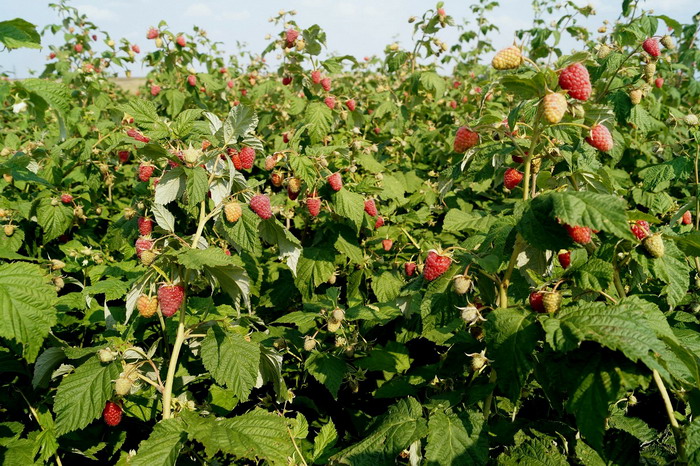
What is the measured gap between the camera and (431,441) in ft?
5.00

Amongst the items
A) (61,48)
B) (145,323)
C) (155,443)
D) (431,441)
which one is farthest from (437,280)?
(61,48)

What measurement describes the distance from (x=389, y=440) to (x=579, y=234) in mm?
882

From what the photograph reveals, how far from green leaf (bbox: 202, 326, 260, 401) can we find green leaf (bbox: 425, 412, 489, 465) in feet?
2.25

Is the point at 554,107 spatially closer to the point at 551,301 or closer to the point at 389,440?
the point at 551,301

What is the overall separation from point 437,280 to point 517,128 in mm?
862

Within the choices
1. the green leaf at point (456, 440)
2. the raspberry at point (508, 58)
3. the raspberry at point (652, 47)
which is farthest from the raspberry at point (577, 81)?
the raspberry at point (652, 47)

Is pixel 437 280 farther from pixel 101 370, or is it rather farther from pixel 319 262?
pixel 319 262

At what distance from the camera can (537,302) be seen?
1.48 m

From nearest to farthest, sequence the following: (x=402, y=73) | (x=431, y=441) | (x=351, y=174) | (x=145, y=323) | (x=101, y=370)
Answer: (x=431, y=441), (x=101, y=370), (x=145, y=323), (x=351, y=174), (x=402, y=73)

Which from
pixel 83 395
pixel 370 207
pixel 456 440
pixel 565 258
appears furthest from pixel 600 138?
pixel 83 395

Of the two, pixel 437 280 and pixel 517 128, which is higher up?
pixel 517 128

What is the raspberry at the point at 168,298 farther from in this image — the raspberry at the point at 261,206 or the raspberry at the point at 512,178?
the raspberry at the point at 512,178

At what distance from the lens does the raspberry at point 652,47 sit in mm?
2752

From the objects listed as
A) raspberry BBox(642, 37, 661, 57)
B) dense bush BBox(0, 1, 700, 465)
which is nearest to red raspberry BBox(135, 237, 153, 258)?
dense bush BBox(0, 1, 700, 465)
